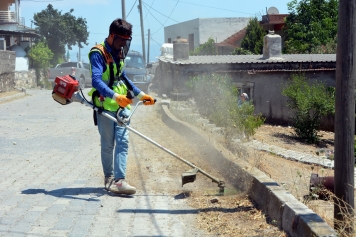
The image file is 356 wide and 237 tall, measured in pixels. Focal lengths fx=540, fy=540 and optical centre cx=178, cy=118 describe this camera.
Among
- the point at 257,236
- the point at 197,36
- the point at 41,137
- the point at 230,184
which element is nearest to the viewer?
the point at 257,236

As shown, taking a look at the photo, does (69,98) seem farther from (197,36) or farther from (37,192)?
(197,36)

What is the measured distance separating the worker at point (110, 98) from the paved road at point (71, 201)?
0.24 m

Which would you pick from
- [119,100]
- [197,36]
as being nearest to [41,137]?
[119,100]

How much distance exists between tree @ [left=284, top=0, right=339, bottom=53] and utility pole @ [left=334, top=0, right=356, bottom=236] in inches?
1123

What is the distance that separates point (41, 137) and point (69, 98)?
4.95 meters

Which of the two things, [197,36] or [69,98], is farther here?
[197,36]

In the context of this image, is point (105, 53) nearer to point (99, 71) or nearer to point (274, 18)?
point (99, 71)

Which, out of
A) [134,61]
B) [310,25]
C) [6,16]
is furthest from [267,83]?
[6,16]

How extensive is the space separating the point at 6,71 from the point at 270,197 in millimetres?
20756

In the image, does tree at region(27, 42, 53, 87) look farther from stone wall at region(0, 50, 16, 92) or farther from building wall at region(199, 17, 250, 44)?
building wall at region(199, 17, 250, 44)

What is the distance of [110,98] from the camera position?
5.71 meters


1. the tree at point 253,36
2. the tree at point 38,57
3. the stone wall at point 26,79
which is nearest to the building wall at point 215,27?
the tree at point 253,36

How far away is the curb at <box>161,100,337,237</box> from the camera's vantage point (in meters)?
4.09

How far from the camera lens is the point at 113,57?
235 inches
